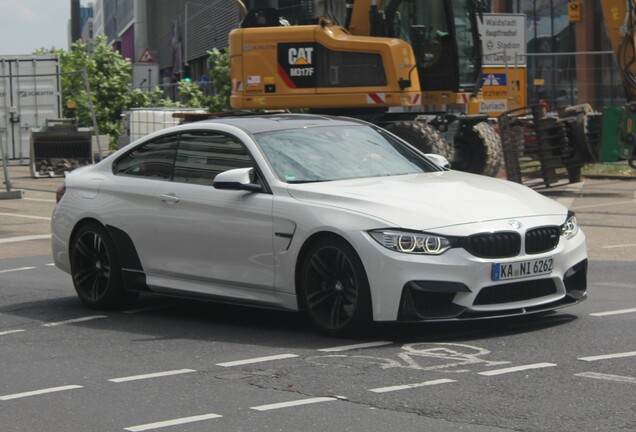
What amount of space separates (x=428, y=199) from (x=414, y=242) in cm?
49

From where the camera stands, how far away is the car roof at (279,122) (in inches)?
393

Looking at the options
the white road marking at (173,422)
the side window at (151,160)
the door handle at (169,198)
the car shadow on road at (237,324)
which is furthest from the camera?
the side window at (151,160)

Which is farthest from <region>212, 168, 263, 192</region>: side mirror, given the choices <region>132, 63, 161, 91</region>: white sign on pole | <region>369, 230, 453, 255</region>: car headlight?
<region>132, 63, 161, 91</region>: white sign on pole

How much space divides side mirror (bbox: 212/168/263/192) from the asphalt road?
38.9 inches

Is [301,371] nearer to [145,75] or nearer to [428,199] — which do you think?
[428,199]

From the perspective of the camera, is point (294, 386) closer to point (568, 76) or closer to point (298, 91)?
point (298, 91)

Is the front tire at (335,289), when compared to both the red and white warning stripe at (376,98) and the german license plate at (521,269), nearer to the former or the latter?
the german license plate at (521,269)

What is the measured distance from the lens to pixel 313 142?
9844 millimetres

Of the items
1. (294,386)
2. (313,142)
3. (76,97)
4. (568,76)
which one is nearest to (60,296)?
(313,142)

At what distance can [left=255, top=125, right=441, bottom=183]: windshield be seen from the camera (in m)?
9.52

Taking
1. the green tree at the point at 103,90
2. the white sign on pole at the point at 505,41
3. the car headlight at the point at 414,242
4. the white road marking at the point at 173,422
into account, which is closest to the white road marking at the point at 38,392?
the white road marking at the point at 173,422

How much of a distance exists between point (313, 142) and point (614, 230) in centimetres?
757

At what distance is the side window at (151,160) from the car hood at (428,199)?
4.76 ft

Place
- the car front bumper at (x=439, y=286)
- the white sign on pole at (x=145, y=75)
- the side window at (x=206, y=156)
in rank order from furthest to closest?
the white sign on pole at (x=145, y=75) → the side window at (x=206, y=156) → the car front bumper at (x=439, y=286)
